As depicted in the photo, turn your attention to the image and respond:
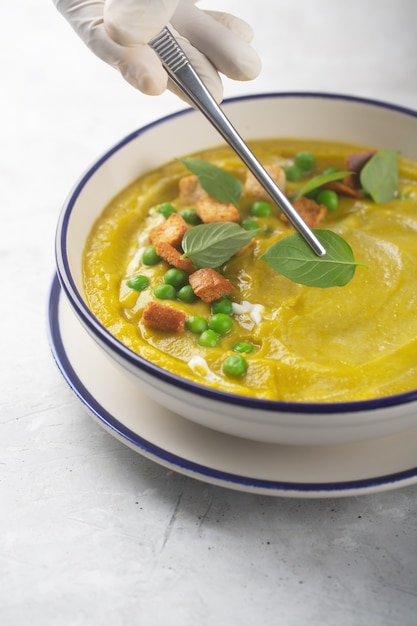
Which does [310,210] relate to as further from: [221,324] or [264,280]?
[221,324]

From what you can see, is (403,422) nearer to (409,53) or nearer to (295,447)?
(295,447)

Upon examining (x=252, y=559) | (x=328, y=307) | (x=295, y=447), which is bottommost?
(x=252, y=559)

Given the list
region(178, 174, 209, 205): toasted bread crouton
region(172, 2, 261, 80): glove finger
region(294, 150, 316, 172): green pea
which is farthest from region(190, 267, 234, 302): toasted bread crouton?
region(294, 150, 316, 172): green pea

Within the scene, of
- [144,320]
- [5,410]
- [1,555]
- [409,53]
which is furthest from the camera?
[409,53]

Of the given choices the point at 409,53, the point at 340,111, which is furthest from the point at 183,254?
the point at 409,53

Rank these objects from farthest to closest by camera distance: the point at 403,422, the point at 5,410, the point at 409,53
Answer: the point at 409,53
the point at 5,410
the point at 403,422

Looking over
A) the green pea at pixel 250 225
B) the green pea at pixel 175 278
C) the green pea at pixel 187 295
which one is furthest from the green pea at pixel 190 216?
the green pea at pixel 187 295

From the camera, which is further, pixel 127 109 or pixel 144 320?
pixel 127 109

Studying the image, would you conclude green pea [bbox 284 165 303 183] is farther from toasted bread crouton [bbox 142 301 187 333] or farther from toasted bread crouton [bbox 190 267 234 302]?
toasted bread crouton [bbox 142 301 187 333]
